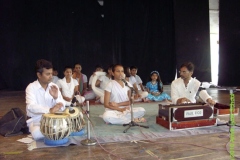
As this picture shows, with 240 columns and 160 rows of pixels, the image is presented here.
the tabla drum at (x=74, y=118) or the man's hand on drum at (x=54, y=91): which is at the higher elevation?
the man's hand on drum at (x=54, y=91)

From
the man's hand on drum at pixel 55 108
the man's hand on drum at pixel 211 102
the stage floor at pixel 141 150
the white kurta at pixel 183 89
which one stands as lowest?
the stage floor at pixel 141 150

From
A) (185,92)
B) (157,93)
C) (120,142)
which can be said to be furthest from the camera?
(157,93)

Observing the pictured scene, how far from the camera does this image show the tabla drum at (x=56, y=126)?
2752 millimetres

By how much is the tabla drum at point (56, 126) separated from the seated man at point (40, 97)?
0.70ft

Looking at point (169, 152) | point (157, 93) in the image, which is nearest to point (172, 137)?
point (169, 152)

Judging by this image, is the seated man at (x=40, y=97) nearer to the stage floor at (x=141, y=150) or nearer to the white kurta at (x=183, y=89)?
the stage floor at (x=141, y=150)

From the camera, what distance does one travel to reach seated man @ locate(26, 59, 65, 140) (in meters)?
3.05

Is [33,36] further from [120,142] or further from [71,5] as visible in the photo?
[120,142]

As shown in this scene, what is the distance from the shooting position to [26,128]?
348 cm

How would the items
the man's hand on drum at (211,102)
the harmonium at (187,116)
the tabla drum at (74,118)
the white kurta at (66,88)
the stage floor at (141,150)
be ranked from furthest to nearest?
the white kurta at (66,88) → the man's hand on drum at (211,102) → the harmonium at (187,116) → the tabla drum at (74,118) → the stage floor at (141,150)

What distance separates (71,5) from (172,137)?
21.8 ft

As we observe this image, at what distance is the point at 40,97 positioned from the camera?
3.28 meters

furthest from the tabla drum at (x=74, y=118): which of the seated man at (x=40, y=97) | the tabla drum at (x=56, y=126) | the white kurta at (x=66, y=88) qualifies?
the white kurta at (x=66, y=88)

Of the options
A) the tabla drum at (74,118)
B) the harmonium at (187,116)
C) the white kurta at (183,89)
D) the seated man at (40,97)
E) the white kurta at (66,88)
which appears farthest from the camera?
the white kurta at (66,88)
